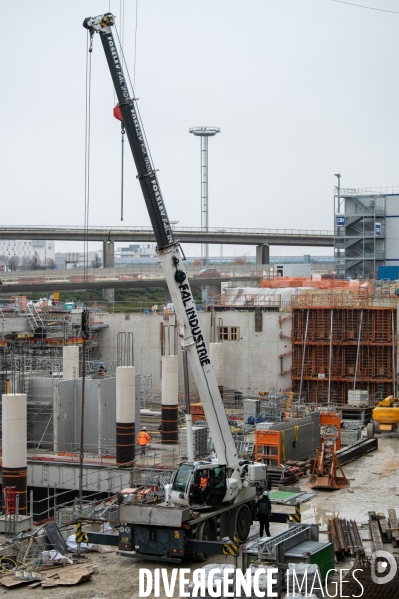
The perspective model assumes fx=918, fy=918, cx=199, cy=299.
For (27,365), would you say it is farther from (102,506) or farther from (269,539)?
(269,539)

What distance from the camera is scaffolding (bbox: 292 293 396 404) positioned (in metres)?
44.7

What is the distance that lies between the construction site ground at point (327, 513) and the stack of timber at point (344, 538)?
315mm

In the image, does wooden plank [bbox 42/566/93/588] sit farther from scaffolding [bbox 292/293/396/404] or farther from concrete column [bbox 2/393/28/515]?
scaffolding [bbox 292/293/396/404]

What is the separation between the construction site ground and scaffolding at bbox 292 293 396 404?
851cm

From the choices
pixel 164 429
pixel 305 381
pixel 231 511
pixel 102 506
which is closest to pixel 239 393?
pixel 305 381

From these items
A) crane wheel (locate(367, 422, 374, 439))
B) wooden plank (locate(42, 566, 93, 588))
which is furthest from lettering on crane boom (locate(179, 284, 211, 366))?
crane wheel (locate(367, 422, 374, 439))

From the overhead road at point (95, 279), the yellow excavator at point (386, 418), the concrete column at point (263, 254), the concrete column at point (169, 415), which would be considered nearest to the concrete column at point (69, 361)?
the concrete column at point (169, 415)

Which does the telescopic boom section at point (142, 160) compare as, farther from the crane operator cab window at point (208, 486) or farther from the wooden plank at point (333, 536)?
the wooden plank at point (333, 536)

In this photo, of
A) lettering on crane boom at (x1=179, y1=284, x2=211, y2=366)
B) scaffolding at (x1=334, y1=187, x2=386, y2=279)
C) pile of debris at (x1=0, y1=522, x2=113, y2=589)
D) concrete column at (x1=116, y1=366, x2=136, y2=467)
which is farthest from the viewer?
scaffolding at (x1=334, y1=187, x2=386, y2=279)

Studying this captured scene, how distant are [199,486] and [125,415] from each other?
45.1 feet

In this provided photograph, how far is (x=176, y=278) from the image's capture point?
69.6 feet

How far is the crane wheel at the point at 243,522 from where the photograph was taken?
21.0 meters

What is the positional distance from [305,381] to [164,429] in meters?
11.1

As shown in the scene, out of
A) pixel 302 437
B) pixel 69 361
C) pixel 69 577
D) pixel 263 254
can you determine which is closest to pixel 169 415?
pixel 69 361
